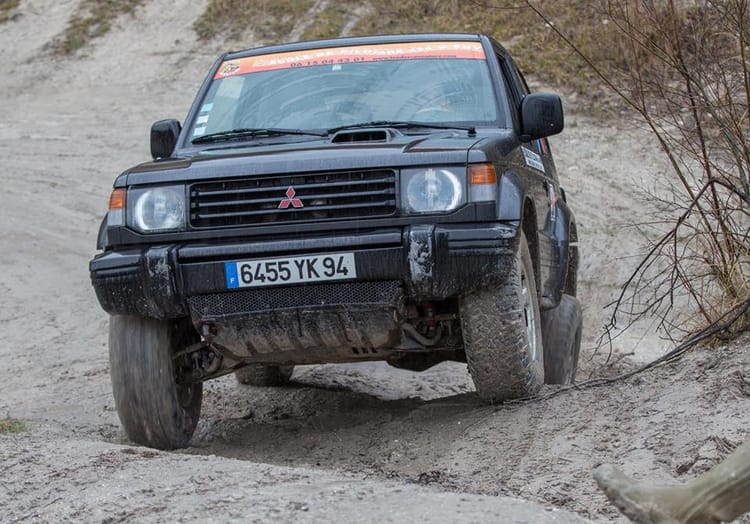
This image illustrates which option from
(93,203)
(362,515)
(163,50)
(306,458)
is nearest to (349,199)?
(306,458)

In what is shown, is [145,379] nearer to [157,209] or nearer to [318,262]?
[157,209]

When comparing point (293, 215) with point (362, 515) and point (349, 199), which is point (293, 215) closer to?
point (349, 199)

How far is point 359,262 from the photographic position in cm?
466

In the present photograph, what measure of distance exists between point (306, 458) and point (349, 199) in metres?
1.22

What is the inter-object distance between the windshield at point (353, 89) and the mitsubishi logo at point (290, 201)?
0.88m

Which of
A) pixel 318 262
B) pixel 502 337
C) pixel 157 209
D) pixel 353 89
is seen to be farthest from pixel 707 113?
pixel 157 209

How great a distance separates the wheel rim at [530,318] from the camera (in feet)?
16.7

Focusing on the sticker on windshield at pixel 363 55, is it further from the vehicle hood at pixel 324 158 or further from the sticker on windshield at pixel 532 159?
the vehicle hood at pixel 324 158

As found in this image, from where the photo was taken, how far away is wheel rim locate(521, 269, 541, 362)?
5.10 metres

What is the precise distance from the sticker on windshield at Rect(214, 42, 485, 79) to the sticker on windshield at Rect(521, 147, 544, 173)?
559 millimetres

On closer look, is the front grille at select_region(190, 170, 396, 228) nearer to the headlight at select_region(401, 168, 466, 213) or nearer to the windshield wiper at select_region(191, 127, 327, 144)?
the headlight at select_region(401, 168, 466, 213)

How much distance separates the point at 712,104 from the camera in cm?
608

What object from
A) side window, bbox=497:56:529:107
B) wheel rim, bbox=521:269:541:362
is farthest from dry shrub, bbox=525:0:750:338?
wheel rim, bbox=521:269:541:362

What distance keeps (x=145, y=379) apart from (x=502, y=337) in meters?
1.53
